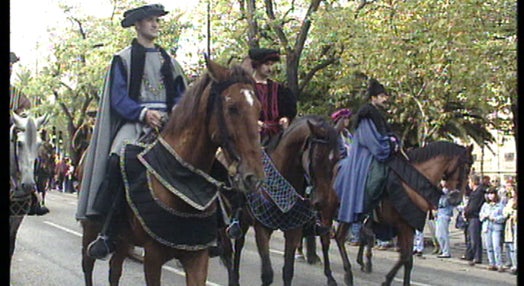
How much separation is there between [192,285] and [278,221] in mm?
3248

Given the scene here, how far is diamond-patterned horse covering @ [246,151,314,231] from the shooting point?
819 centimetres

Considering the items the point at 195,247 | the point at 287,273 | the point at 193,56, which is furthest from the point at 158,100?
the point at 193,56

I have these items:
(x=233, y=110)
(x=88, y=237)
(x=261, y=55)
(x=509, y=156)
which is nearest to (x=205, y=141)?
(x=233, y=110)

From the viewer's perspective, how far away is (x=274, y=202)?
8211mm

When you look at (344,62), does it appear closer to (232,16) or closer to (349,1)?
(349,1)

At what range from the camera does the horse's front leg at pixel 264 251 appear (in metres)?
7.87

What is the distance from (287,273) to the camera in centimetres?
834

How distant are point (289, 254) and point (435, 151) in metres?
2.91

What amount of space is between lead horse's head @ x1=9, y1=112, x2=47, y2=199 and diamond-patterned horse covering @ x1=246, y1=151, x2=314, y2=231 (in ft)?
8.48

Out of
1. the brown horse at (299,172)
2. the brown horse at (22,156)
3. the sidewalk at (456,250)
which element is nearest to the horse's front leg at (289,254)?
the brown horse at (299,172)

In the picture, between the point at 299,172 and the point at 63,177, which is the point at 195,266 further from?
the point at 63,177

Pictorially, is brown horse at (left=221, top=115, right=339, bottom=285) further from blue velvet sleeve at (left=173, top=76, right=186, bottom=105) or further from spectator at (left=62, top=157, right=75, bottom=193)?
spectator at (left=62, top=157, right=75, bottom=193)

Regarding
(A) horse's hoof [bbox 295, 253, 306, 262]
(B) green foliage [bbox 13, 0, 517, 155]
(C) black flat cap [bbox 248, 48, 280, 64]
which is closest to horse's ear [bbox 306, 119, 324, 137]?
(C) black flat cap [bbox 248, 48, 280, 64]

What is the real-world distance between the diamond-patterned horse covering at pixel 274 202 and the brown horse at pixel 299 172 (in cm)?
1
